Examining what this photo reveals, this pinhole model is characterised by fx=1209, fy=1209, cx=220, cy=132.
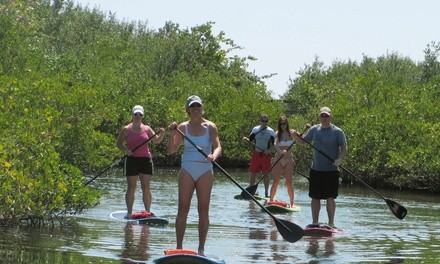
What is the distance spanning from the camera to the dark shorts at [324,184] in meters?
17.2

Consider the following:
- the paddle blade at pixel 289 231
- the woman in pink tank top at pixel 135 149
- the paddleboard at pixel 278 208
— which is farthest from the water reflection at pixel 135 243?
the paddleboard at pixel 278 208

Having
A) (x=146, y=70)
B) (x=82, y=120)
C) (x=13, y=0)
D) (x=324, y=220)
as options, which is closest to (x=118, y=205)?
(x=324, y=220)

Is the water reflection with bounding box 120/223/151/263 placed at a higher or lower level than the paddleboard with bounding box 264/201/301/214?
lower

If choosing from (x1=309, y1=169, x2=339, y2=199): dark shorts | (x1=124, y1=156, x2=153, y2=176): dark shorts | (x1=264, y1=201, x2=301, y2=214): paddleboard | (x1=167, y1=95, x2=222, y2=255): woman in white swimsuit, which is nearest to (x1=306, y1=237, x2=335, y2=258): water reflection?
(x1=309, y1=169, x2=339, y2=199): dark shorts

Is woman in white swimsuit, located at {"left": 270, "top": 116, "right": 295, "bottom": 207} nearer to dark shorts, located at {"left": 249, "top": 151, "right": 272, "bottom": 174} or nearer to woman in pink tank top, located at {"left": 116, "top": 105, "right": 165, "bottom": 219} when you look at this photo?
dark shorts, located at {"left": 249, "top": 151, "right": 272, "bottom": 174}

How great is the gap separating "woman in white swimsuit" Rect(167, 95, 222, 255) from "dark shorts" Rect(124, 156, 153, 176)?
185 inches

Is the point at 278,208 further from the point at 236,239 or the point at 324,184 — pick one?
the point at 236,239

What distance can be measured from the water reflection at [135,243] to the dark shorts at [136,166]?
79 centimetres

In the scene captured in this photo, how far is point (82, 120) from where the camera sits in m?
29.8

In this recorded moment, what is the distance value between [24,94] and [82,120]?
3.11 metres

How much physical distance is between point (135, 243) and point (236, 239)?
1691 mm

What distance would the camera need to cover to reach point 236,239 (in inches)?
635

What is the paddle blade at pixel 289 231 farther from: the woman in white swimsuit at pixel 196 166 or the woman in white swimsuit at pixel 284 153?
the woman in white swimsuit at pixel 284 153

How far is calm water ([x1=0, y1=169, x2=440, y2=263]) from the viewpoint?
13734 millimetres
